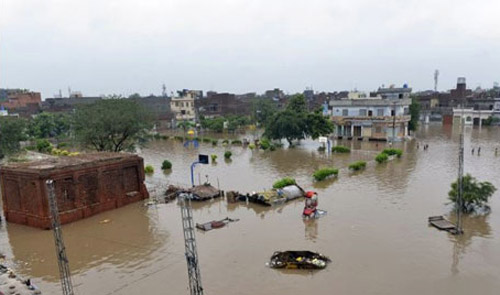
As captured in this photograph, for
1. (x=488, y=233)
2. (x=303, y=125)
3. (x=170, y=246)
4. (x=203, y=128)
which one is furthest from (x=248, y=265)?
(x=203, y=128)

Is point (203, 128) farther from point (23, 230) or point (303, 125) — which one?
point (23, 230)

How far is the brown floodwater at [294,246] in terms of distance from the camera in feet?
48.0

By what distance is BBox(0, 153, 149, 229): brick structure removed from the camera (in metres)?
21.3

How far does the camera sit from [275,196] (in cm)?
2556

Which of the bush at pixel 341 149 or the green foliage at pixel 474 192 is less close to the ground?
the green foliage at pixel 474 192

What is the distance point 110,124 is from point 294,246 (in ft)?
76.3

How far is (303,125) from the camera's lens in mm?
49062

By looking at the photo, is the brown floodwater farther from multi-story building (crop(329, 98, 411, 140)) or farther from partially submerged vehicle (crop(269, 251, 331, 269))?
multi-story building (crop(329, 98, 411, 140))

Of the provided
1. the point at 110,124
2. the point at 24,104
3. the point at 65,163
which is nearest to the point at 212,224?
the point at 65,163

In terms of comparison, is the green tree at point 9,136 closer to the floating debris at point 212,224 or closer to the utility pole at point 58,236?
the floating debris at point 212,224

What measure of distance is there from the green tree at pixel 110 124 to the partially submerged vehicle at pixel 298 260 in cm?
2378

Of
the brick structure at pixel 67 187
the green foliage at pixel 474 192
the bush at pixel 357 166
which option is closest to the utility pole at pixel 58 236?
the brick structure at pixel 67 187

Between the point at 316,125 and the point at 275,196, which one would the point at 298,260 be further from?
the point at 316,125

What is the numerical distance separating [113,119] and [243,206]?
16.6 m
